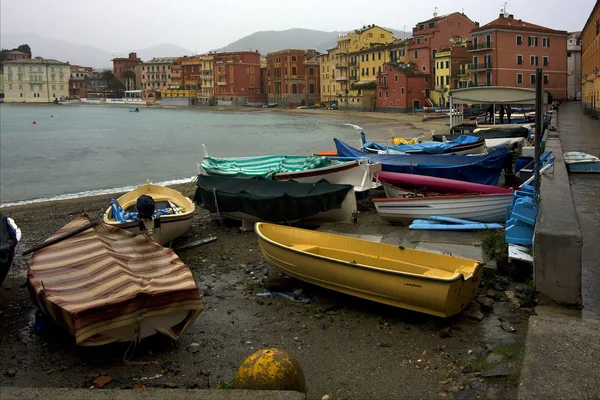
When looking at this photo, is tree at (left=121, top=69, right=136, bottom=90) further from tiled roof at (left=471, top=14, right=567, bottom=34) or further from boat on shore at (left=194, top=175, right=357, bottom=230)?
boat on shore at (left=194, top=175, right=357, bottom=230)

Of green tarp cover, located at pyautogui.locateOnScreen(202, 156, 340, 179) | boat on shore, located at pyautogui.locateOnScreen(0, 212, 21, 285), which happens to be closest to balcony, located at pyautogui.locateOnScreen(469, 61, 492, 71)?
green tarp cover, located at pyautogui.locateOnScreen(202, 156, 340, 179)

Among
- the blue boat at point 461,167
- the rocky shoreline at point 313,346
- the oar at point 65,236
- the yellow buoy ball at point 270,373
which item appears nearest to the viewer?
the yellow buoy ball at point 270,373

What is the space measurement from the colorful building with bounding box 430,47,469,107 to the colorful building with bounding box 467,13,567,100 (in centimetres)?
598

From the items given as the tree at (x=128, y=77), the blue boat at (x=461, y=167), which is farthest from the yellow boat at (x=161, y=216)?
the tree at (x=128, y=77)

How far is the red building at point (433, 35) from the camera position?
261 ft

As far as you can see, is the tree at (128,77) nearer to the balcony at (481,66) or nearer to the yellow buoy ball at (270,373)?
the balcony at (481,66)

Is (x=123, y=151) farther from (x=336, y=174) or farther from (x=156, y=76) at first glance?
(x=156, y=76)

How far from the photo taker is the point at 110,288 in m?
7.53

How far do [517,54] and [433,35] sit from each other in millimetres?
16838

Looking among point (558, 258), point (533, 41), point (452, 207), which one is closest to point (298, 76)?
point (533, 41)

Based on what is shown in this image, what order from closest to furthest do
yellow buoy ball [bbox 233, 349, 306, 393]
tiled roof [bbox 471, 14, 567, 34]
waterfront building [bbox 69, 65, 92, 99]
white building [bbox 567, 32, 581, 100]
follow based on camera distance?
yellow buoy ball [bbox 233, 349, 306, 393] → tiled roof [bbox 471, 14, 567, 34] → white building [bbox 567, 32, 581, 100] → waterfront building [bbox 69, 65, 92, 99]

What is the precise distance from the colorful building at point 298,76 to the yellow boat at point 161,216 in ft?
349

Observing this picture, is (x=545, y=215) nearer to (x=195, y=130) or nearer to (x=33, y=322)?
(x=33, y=322)

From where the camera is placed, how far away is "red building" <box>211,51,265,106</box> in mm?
127625
